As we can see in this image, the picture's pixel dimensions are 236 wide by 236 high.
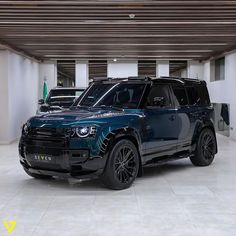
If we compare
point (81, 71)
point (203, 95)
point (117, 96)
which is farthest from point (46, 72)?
point (117, 96)

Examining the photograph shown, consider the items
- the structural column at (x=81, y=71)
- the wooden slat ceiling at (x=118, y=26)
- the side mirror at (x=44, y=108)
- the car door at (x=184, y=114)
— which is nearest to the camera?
the wooden slat ceiling at (x=118, y=26)

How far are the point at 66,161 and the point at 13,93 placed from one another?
651cm

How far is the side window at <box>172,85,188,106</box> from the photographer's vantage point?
711cm

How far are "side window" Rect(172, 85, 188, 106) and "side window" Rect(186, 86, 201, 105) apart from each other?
5.9 inches

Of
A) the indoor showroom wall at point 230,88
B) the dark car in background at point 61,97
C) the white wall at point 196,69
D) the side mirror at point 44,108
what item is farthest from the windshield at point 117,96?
the white wall at point 196,69

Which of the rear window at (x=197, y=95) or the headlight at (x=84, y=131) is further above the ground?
the rear window at (x=197, y=95)

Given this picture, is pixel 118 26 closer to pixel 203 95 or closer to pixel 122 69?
pixel 203 95

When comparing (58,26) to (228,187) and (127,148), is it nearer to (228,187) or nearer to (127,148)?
(127,148)

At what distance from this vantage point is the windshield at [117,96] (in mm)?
6453

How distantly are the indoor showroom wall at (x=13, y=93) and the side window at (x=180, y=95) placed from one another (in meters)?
5.48

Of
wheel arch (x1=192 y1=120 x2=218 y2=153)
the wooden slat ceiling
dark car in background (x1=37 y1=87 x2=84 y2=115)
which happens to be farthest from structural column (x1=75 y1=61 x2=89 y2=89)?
wheel arch (x1=192 y1=120 x2=218 y2=153)

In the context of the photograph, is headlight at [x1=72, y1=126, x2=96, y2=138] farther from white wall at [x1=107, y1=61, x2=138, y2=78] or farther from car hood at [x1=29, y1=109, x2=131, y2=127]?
white wall at [x1=107, y1=61, x2=138, y2=78]

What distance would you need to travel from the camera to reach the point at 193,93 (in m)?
7.61

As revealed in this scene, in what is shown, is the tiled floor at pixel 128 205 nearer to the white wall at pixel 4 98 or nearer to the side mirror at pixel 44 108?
the side mirror at pixel 44 108
